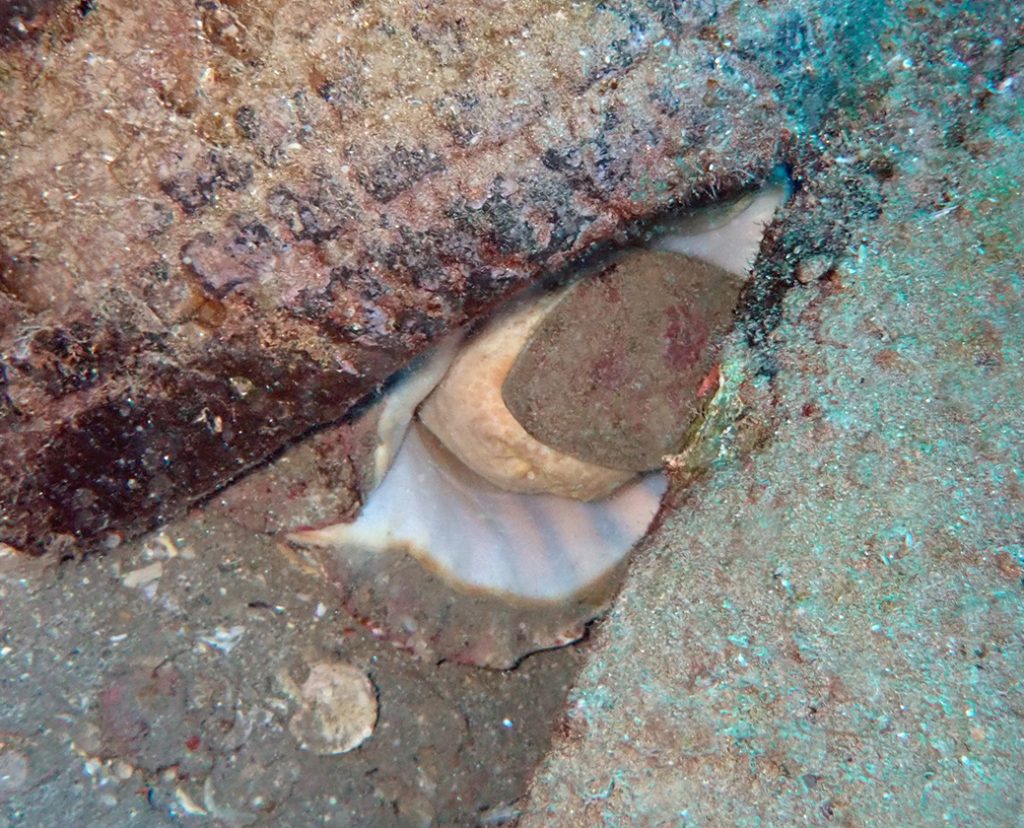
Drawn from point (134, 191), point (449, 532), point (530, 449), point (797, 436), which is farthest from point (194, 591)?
point (797, 436)

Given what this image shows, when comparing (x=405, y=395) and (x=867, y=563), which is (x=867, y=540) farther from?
(x=405, y=395)

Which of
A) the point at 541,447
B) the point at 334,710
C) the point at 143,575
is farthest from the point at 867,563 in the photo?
the point at 143,575

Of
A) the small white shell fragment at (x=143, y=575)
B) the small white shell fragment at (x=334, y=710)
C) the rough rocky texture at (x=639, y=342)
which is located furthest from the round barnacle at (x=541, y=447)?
the small white shell fragment at (x=143, y=575)

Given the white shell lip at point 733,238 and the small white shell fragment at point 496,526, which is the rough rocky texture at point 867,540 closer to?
the white shell lip at point 733,238

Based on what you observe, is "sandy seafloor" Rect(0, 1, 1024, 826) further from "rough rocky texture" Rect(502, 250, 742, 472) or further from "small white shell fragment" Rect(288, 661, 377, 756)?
"small white shell fragment" Rect(288, 661, 377, 756)

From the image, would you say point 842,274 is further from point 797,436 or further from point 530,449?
point 530,449
